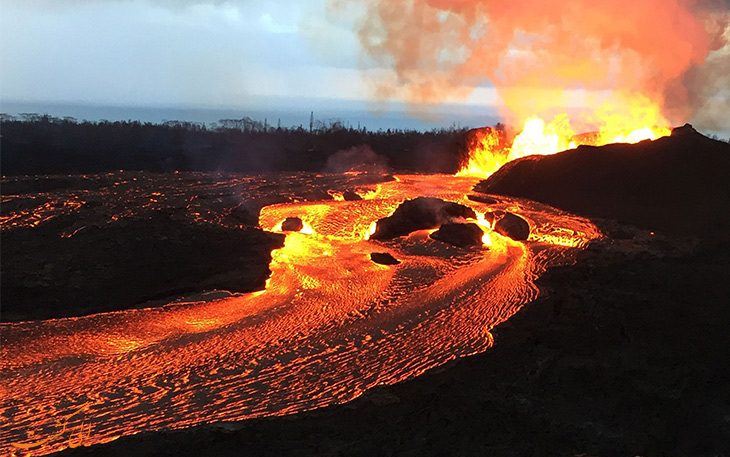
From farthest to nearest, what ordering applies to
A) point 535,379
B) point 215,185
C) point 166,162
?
→ point 166,162, point 215,185, point 535,379

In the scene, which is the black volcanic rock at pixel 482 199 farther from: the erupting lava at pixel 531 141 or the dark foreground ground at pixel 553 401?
the dark foreground ground at pixel 553 401

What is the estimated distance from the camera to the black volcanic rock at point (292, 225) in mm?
19688

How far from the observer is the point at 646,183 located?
2373cm

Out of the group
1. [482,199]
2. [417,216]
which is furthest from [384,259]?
[482,199]

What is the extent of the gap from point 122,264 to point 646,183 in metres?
20.2

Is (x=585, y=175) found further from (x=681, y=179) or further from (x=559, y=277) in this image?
(x=559, y=277)

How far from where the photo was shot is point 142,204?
2312cm

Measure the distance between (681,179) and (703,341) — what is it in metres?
15.4

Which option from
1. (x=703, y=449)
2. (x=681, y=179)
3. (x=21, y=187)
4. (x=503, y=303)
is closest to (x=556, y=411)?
(x=703, y=449)

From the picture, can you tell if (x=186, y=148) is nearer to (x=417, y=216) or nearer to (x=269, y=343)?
(x=417, y=216)

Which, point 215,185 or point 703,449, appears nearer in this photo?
point 703,449

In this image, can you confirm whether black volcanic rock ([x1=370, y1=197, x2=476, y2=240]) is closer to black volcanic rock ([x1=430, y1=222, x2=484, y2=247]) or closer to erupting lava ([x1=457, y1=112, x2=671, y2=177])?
black volcanic rock ([x1=430, y1=222, x2=484, y2=247])

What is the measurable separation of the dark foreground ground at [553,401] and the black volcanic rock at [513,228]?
6.60 meters

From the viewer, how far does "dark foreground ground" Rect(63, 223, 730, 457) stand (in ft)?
22.0
